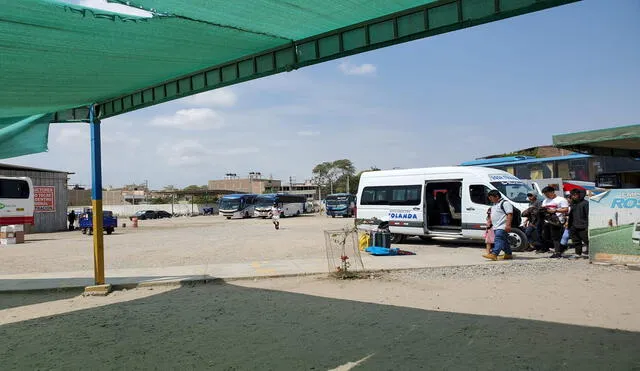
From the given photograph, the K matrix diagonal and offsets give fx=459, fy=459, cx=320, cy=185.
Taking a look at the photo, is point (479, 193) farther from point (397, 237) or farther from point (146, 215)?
point (146, 215)

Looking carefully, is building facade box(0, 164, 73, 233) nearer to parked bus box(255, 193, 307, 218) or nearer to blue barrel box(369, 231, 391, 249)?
parked bus box(255, 193, 307, 218)

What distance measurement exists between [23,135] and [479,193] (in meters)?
11.9

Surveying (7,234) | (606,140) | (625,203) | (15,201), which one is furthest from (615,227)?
(15,201)

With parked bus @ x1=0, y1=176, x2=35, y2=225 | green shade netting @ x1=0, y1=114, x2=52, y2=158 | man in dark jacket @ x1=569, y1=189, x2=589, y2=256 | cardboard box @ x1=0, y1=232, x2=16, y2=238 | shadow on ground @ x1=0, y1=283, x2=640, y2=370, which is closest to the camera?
shadow on ground @ x1=0, y1=283, x2=640, y2=370

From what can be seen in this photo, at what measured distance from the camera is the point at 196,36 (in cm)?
489

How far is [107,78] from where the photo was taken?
6555 millimetres

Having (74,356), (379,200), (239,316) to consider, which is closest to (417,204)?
(379,200)

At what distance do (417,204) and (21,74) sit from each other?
483 inches

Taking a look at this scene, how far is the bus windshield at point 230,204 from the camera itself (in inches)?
1806

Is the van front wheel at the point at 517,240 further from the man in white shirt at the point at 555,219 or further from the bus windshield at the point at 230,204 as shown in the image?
the bus windshield at the point at 230,204

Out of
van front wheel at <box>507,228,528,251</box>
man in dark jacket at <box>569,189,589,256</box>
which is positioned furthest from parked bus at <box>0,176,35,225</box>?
man in dark jacket at <box>569,189,589,256</box>

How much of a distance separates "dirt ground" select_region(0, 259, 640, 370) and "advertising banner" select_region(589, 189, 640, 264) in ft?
3.38

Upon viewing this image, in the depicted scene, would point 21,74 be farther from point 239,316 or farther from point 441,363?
point 441,363

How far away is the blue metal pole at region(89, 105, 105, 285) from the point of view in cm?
895
